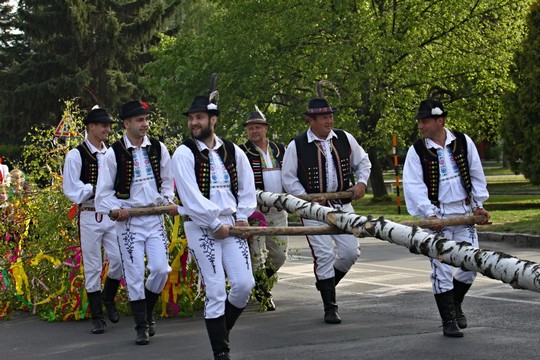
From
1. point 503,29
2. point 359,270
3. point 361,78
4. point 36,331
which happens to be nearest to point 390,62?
point 361,78

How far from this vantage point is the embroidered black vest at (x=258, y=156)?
11.0 m

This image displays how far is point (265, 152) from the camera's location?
11188 millimetres

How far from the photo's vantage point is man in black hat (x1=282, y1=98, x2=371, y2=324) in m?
9.92

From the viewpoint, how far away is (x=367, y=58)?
29.6m

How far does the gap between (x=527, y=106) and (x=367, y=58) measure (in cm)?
479

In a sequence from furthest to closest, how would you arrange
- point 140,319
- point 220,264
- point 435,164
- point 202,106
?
1. point 140,319
2. point 435,164
3. point 202,106
4. point 220,264

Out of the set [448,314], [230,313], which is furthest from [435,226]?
[230,313]

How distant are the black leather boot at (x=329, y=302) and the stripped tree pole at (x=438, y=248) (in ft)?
5.64

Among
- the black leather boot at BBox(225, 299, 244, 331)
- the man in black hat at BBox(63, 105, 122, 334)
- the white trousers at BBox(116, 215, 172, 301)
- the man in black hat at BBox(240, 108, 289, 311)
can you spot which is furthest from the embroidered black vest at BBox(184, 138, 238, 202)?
the man in black hat at BBox(240, 108, 289, 311)

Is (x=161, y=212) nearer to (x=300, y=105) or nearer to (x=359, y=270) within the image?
(x=359, y=270)

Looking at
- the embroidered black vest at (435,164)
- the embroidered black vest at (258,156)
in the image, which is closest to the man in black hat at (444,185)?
the embroidered black vest at (435,164)

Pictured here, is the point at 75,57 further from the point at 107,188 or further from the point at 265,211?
the point at 107,188

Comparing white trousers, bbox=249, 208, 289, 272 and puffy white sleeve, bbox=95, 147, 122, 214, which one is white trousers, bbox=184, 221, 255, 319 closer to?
puffy white sleeve, bbox=95, 147, 122, 214

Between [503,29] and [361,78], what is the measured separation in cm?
509
